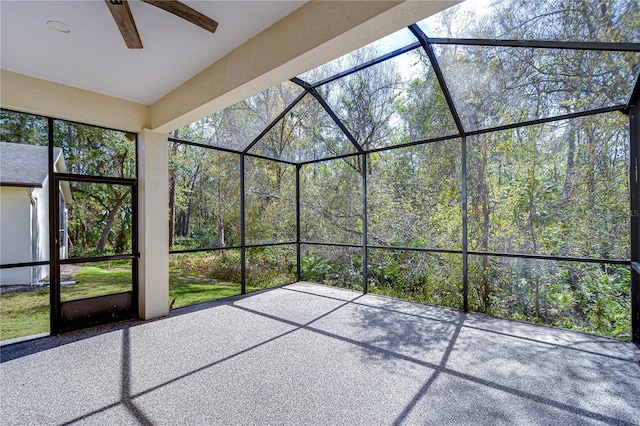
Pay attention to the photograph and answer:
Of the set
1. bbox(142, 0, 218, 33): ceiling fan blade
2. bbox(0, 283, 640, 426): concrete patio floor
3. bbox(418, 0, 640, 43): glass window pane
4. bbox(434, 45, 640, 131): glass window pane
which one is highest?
bbox(418, 0, 640, 43): glass window pane

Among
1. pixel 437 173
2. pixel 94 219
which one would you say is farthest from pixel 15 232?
pixel 437 173

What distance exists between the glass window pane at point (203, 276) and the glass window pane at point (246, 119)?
2279 mm

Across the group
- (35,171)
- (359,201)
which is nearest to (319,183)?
(359,201)

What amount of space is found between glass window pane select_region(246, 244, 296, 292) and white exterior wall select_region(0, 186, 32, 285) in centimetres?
353

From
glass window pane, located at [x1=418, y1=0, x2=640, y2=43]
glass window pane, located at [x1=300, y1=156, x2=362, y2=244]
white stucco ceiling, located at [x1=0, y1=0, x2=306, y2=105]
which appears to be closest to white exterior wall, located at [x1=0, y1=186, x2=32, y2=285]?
white stucco ceiling, located at [x1=0, y1=0, x2=306, y2=105]

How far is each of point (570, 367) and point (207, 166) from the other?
6185mm

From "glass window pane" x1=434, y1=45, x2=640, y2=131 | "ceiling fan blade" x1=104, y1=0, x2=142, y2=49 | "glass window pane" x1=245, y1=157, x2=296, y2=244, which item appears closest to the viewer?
"ceiling fan blade" x1=104, y1=0, x2=142, y2=49

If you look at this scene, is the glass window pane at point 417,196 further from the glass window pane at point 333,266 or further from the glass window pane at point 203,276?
the glass window pane at point 203,276

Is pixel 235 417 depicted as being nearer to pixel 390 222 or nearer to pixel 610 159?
pixel 390 222

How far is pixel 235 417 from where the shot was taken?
2025 millimetres

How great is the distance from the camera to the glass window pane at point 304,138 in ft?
18.6

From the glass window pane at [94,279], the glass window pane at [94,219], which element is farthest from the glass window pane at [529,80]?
the glass window pane at [94,279]

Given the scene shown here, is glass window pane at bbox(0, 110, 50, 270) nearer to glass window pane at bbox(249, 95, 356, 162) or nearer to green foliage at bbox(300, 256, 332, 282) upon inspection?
glass window pane at bbox(249, 95, 356, 162)

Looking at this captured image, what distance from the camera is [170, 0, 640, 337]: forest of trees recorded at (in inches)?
124
